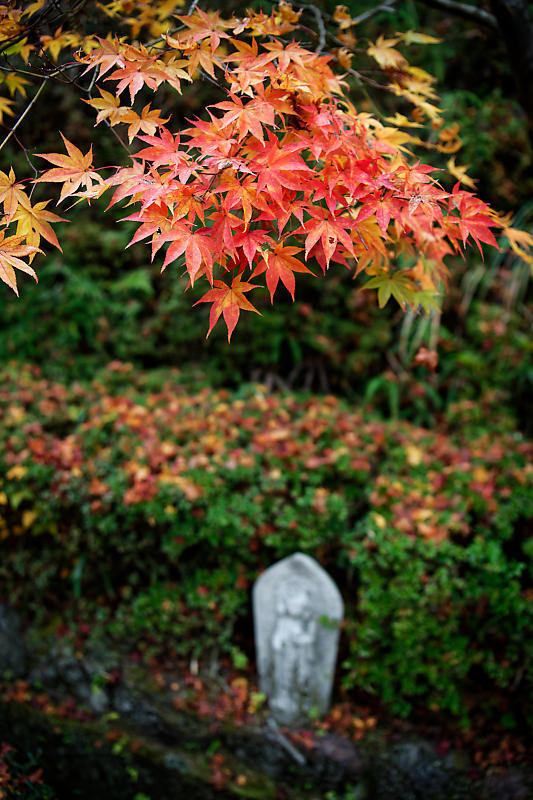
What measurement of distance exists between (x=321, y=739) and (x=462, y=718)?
27.3 inches

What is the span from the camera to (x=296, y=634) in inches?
99.4

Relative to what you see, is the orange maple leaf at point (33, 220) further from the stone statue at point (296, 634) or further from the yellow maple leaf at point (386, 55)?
the stone statue at point (296, 634)

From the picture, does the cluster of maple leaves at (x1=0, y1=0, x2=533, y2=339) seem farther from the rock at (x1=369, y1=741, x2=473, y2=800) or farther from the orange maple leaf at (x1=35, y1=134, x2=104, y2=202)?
the rock at (x1=369, y1=741, x2=473, y2=800)

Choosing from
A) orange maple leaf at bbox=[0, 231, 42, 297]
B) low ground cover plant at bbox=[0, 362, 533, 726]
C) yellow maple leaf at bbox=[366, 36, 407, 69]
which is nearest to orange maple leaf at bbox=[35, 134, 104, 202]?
orange maple leaf at bbox=[0, 231, 42, 297]

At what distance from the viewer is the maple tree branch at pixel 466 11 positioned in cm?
200

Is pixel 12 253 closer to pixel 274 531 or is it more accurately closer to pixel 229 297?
pixel 229 297

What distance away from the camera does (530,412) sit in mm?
3764

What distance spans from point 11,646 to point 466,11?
12.2 feet

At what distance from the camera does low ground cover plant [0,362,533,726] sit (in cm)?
235

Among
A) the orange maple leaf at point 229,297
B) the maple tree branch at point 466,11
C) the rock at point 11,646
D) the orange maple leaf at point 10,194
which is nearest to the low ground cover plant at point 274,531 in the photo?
the rock at point 11,646

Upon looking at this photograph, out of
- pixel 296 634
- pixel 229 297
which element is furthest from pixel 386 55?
pixel 296 634

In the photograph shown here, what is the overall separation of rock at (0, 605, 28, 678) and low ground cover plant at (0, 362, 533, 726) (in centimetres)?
11

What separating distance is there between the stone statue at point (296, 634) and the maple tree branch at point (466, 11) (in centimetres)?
240

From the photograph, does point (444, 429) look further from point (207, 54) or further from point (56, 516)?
point (207, 54)
